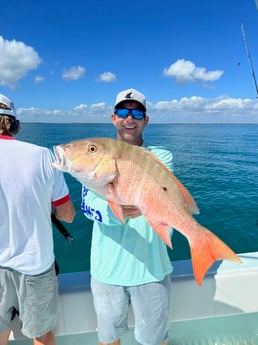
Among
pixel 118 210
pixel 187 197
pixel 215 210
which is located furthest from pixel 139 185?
pixel 215 210

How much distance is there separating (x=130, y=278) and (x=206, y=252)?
1.98 feet

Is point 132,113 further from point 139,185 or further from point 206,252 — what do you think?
point 206,252

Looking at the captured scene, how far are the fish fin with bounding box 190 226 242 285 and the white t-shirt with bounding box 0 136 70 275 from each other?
0.98 metres

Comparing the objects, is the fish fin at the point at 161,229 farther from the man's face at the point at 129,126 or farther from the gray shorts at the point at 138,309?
the man's face at the point at 129,126

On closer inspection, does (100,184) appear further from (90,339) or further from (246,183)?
(246,183)

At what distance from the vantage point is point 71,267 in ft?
14.4

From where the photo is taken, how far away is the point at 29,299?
1.78 meters

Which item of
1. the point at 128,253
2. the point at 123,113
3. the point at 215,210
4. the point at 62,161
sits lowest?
the point at 215,210

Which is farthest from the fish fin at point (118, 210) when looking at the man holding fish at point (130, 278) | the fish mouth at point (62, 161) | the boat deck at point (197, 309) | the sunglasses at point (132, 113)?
the boat deck at point (197, 309)

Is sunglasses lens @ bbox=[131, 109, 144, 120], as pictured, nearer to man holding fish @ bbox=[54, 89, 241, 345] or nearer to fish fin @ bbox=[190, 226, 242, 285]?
man holding fish @ bbox=[54, 89, 241, 345]

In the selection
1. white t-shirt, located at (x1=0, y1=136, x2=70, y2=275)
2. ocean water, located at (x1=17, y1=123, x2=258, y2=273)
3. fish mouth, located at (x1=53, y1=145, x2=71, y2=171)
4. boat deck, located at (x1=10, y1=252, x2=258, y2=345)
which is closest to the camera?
fish mouth, located at (x1=53, y1=145, x2=71, y2=171)

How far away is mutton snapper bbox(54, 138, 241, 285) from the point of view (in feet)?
4.19

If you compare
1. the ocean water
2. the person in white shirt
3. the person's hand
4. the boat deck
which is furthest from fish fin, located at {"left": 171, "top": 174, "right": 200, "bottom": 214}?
the ocean water

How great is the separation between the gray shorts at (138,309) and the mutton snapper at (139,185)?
1.68ft
